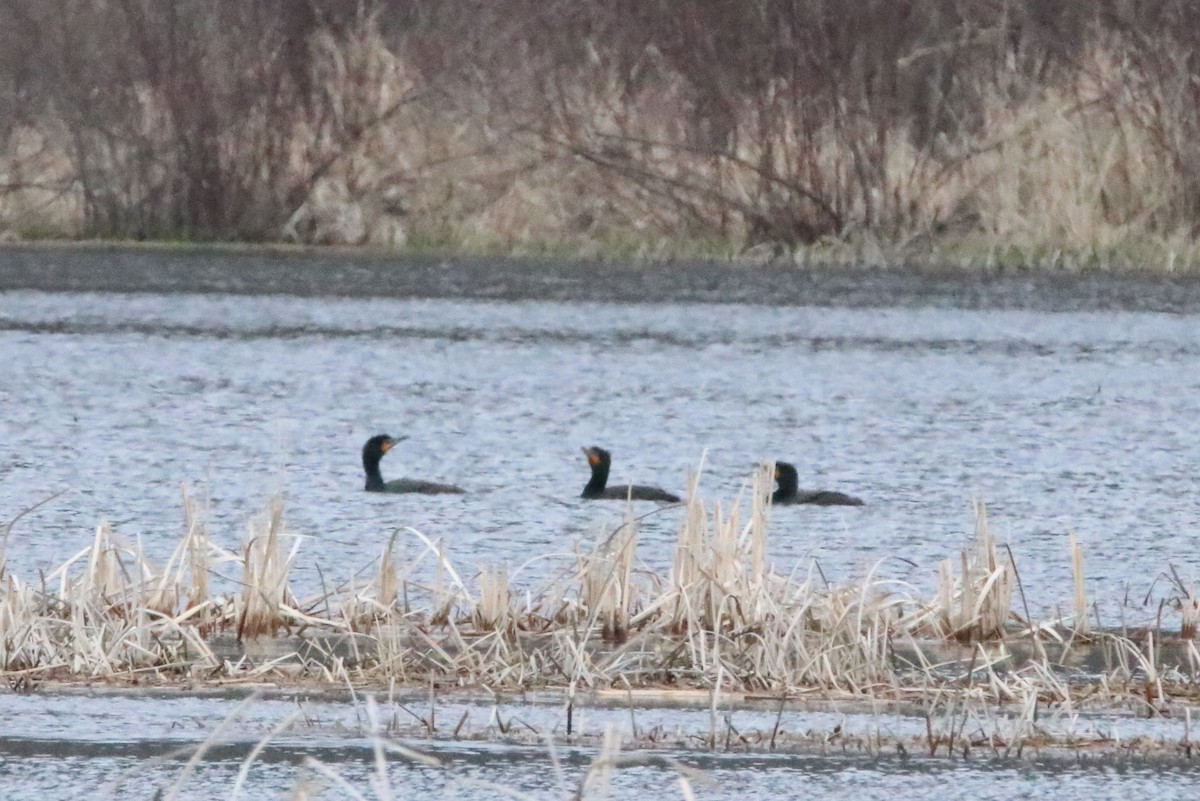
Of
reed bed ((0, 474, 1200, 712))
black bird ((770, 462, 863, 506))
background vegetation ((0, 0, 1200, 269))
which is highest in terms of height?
background vegetation ((0, 0, 1200, 269))

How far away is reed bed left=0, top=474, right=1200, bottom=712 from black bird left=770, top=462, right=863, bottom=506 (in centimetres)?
340

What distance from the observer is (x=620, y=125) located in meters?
29.7

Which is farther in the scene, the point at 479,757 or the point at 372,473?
the point at 372,473

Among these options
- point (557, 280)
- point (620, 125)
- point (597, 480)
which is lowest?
point (597, 480)

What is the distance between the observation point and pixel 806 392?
19.0 m

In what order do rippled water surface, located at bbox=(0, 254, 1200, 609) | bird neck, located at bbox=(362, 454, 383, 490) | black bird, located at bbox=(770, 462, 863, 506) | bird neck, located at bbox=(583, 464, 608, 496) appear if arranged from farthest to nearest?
bird neck, located at bbox=(362, 454, 383, 490), bird neck, located at bbox=(583, 464, 608, 496), black bird, located at bbox=(770, 462, 863, 506), rippled water surface, located at bbox=(0, 254, 1200, 609)

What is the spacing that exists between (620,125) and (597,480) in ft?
53.6

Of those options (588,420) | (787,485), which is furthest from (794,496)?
(588,420)

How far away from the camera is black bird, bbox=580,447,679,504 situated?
13.5 metres

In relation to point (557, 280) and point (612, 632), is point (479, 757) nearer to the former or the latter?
point (612, 632)

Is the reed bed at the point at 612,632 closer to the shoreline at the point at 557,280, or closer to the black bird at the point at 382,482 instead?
the black bird at the point at 382,482

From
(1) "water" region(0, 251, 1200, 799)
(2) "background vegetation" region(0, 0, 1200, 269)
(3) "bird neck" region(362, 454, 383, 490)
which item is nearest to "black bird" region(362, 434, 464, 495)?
(3) "bird neck" region(362, 454, 383, 490)

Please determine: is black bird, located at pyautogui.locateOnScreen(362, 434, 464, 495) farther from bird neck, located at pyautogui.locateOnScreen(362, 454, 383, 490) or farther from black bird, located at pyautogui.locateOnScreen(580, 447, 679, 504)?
black bird, located at pyautogui.locateOnScreen(580, 447, 679, 504)

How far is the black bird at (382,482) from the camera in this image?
13734 mm
